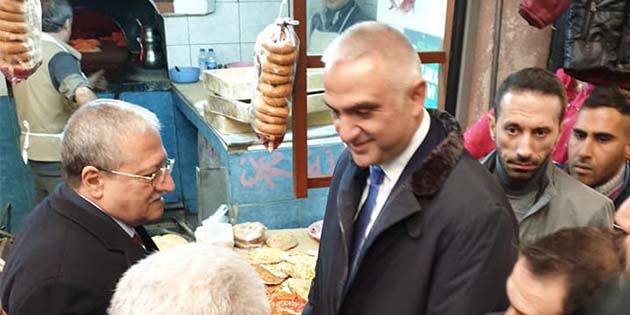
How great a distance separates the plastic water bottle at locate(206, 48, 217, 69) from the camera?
15.6 feet

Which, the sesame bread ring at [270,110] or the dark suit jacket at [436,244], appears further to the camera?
the sesame bread ring at [270,110]

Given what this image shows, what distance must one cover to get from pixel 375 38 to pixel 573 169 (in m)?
1.10

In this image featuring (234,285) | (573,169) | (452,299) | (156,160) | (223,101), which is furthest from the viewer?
(223,101)

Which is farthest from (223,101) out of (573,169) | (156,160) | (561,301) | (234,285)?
(561,301)

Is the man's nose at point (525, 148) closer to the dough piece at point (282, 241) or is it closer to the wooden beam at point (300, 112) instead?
the wooden beam at point (300, 112)

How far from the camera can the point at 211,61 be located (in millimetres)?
4797

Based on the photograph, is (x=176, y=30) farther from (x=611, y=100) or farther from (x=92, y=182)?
(x=611, y=100)

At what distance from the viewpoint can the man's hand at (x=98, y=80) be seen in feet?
14.1

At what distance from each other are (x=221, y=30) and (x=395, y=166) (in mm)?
3860

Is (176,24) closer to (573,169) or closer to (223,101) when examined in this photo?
(223,101)

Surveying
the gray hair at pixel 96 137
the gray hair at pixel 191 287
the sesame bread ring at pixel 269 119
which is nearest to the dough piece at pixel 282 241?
the sesame bread ring at pixel 269 119

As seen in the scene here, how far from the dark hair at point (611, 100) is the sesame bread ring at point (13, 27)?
2.03m

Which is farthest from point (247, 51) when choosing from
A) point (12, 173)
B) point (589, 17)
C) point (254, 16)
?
point (589, 17)

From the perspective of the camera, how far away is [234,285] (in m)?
1.07
